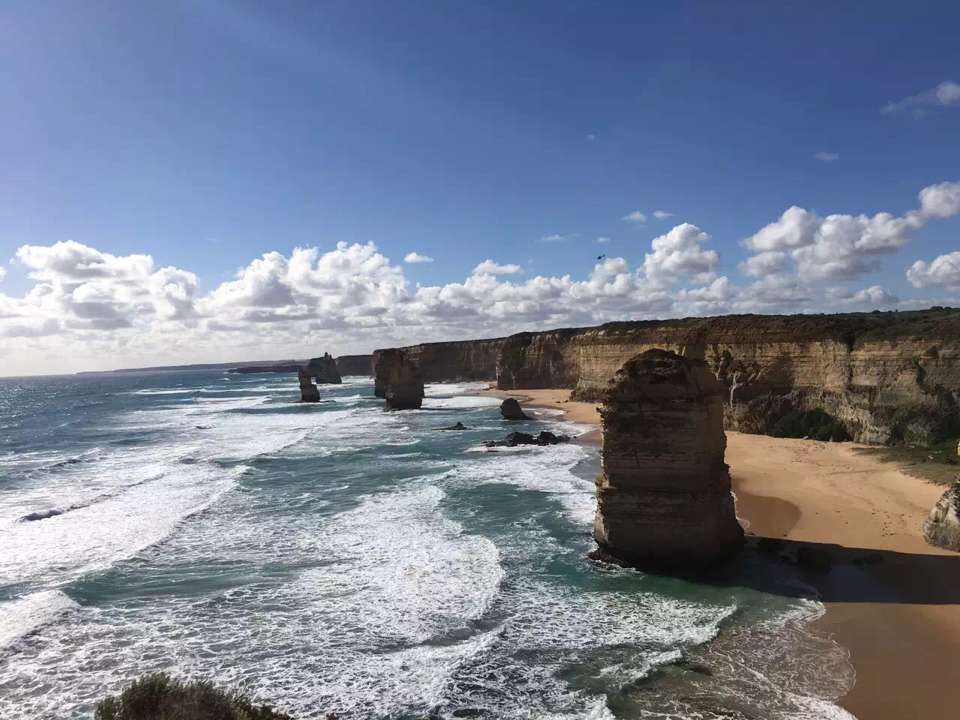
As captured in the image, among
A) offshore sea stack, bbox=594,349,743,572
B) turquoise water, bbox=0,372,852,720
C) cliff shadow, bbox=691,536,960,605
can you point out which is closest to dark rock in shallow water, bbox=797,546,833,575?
cliff shadow, bbox=691,536,960,605

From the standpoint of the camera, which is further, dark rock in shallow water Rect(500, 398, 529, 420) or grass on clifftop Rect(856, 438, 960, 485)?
dark rock in shallow water Rect(500, 398, 529, 420)

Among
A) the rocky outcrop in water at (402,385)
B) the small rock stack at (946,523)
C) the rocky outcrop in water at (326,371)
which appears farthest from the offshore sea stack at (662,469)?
the rocky outcrop in water at (326,371)

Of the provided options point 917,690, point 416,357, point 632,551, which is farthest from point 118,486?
Answer: point 416,357

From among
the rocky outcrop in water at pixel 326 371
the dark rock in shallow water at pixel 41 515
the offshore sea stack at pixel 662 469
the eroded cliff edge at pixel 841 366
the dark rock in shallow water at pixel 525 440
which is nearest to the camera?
the offshore sea stack at pixel 662 469

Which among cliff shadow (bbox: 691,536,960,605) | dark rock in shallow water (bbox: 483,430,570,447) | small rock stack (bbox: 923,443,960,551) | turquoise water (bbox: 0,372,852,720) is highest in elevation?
small rock stack (bbox: 923,443,960,551)

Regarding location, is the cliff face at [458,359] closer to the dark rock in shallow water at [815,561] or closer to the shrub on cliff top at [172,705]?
the dark rock in shallow water at [815,561]

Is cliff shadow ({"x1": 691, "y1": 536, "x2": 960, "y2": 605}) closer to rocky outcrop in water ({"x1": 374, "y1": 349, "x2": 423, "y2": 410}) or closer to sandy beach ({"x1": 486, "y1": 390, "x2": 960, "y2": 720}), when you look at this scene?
sandy beach ({"x1": 486, "y1": 390, "x2": 960, "y2": 720})

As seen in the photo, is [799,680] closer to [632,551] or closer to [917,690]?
Result: [917,690]

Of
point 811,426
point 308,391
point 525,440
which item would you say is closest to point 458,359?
point 308,391
